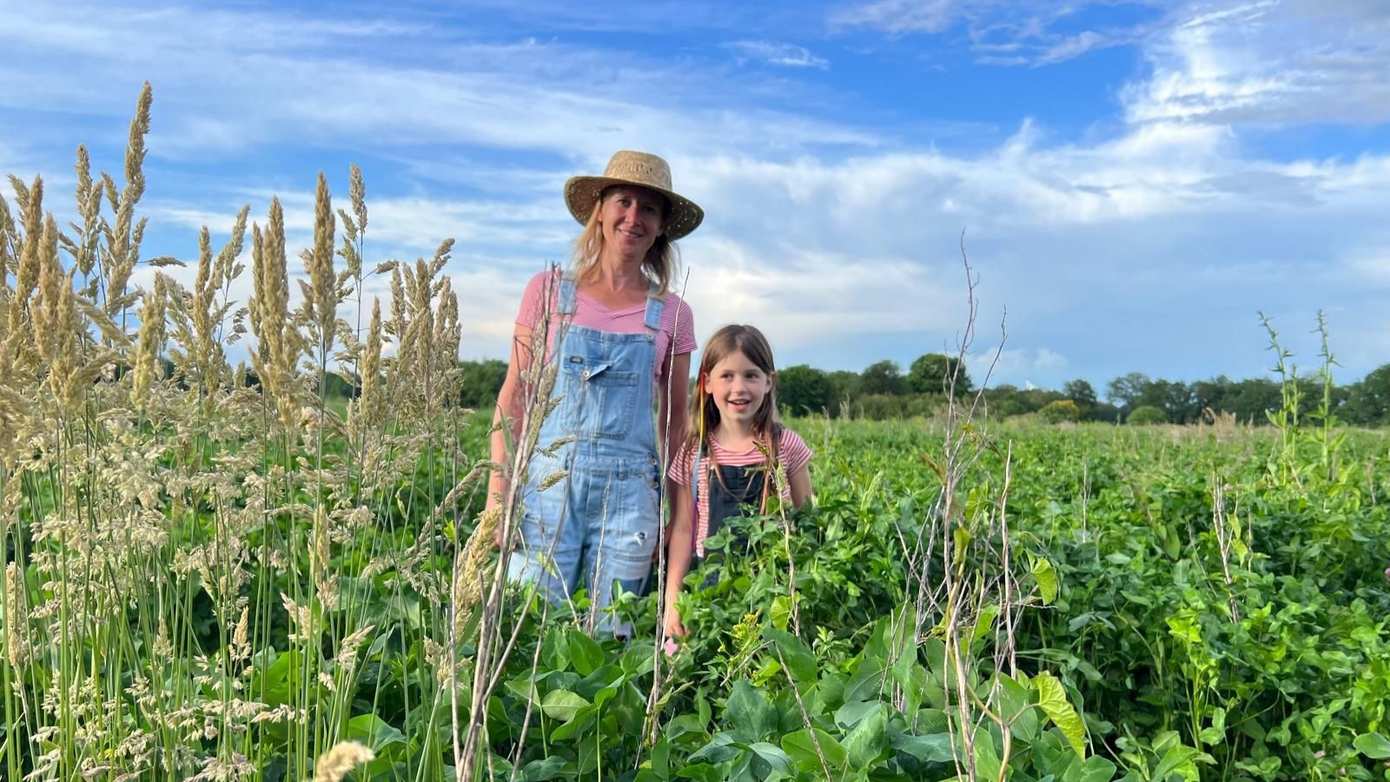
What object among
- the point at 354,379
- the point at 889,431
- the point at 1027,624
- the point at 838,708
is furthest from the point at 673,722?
the point at 889,431

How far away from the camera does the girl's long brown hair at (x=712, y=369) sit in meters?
4.48

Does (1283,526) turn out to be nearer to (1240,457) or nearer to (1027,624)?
(1027,624)

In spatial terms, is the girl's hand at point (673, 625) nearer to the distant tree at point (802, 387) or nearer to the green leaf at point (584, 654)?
the green leaf at point (584, 654)

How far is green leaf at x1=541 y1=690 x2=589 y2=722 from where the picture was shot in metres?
2.17

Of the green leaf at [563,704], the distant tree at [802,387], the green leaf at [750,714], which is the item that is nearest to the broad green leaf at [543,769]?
the green leaf at [563,704]

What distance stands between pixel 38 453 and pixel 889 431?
A: 1234 centimetres

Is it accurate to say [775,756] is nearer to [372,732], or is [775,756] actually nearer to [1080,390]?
[372,732]

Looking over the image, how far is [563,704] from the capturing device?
218 centimetres

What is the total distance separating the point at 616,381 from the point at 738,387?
0.51 m

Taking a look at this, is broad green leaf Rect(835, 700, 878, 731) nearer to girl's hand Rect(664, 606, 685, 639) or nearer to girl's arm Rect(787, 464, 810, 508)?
girl's hand Rect(664, 606, 685, 639)

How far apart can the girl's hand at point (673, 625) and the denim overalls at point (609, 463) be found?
72cm

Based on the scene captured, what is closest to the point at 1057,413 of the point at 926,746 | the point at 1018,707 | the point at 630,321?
the point at 630,321

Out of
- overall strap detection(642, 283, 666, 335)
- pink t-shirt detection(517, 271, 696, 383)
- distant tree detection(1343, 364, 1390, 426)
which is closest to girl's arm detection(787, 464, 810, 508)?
pink t-shirt detection(517, 271, 696, 383)

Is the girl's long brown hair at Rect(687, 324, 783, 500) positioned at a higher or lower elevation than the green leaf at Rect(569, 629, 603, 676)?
higher
